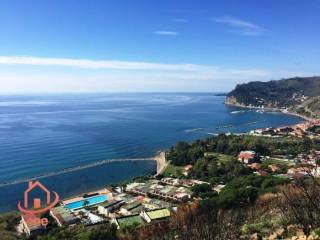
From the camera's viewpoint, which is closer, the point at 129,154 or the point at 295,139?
the point at 129,154

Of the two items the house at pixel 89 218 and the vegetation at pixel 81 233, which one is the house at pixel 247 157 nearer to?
the house at pixel 89 218

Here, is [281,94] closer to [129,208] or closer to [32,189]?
[32,189]

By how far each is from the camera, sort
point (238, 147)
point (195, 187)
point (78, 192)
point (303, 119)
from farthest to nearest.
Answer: point (303, 119), point (238, 147), point (78, 192), point (195, 187)

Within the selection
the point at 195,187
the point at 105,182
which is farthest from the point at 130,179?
the point at 195,187

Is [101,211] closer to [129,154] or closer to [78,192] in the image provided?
[78,192]

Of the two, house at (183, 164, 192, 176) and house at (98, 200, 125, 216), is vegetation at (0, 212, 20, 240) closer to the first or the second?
house at (98, 200, 125, 216)

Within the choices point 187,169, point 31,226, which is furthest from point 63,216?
point 187,169
